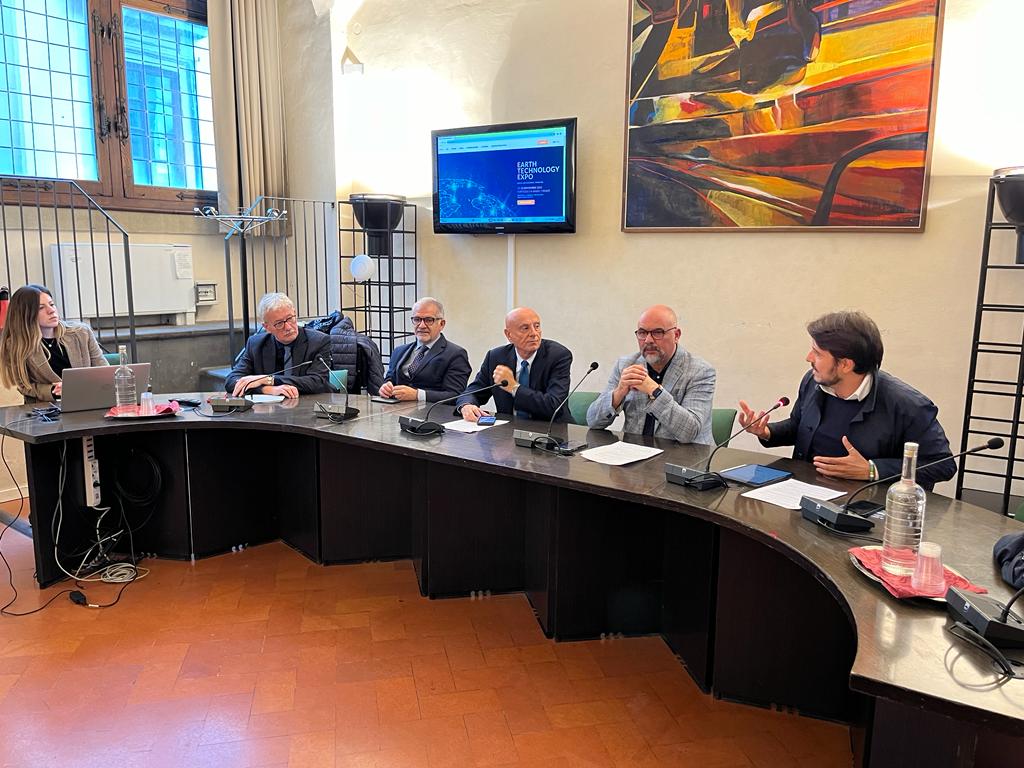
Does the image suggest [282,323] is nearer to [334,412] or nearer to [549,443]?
[334,412]

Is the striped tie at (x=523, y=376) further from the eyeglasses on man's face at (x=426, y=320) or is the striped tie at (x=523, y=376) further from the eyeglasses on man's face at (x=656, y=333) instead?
the eyeglasses on man's face at (x=656, y=333)

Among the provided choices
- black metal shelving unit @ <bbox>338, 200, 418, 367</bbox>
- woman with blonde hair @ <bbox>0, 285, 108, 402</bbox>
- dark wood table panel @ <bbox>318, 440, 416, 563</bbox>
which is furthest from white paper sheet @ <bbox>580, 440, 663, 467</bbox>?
black metal shelving unit @ <bbox>338, 200, 418, 367</bbox>

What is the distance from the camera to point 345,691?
246 cm

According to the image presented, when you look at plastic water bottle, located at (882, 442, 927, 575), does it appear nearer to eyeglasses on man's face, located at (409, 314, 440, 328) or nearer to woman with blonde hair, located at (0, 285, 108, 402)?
eyeglasses on man's face, located at (409, 314, 440, 328)

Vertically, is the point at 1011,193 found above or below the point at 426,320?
above

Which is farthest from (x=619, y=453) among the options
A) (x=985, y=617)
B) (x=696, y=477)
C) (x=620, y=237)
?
(x=620, y=237)

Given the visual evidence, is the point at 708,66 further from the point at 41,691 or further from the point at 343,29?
the point at 41,691

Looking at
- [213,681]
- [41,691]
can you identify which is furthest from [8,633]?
[213,681]

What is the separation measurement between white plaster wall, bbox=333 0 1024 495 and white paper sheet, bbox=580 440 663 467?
1.85 metres

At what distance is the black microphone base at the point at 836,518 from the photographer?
1.92 m

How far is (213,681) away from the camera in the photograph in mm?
2521

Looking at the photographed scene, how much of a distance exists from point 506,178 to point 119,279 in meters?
2.84

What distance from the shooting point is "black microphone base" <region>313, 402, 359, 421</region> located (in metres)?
3.28

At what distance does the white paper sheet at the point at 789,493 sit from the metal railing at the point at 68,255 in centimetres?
409
